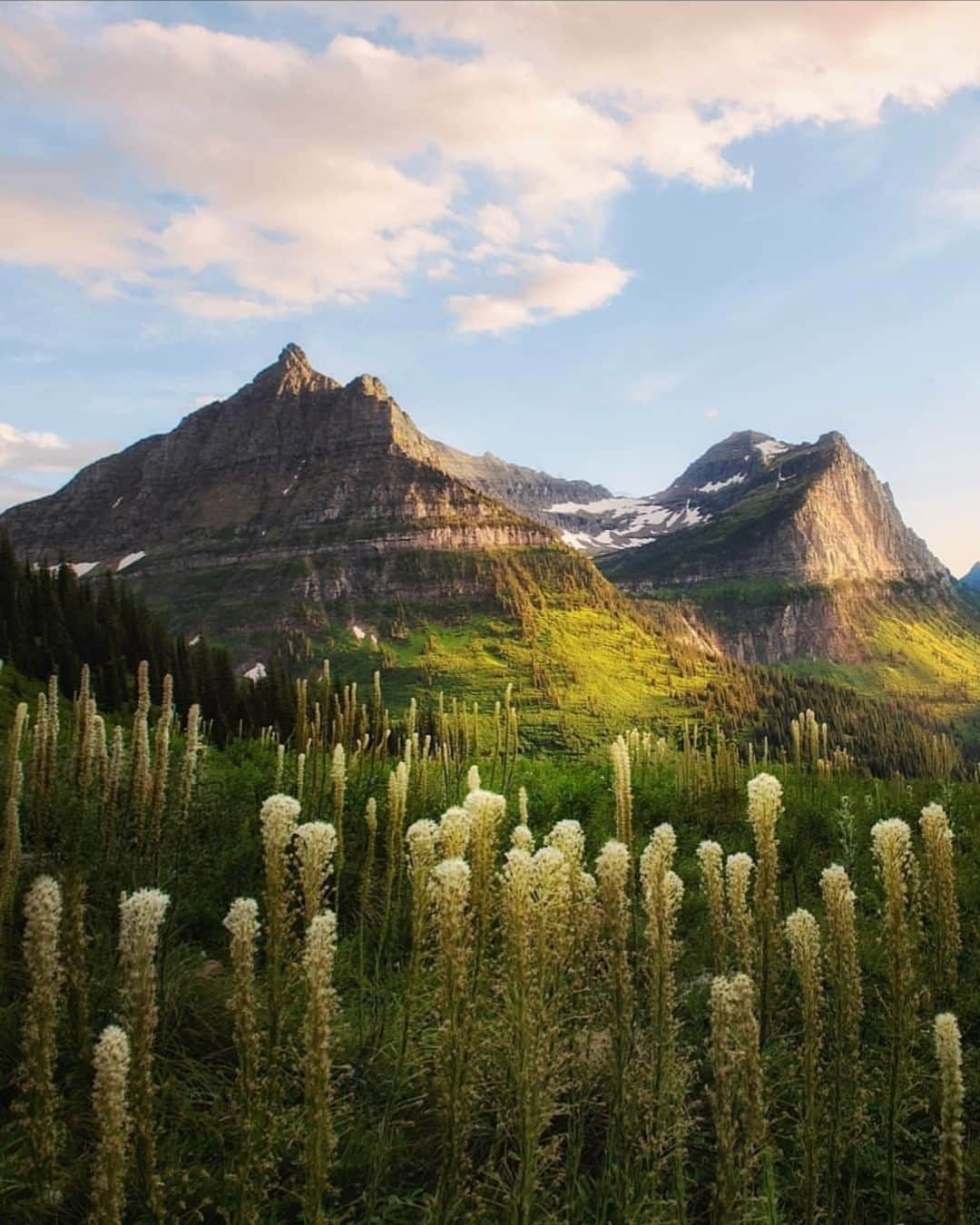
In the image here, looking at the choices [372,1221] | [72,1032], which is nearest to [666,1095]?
[372,1221]

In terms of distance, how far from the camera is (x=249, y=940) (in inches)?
150

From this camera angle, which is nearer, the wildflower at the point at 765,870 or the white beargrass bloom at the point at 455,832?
the white beargrass bloom at the point at 455,832

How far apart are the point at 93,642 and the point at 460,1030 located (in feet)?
224

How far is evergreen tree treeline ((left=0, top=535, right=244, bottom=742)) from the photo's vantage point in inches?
2274

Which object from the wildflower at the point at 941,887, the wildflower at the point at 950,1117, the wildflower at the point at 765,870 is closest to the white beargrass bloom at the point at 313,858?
the wildflower at the point at 765,870

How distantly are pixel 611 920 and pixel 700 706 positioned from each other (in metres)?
178

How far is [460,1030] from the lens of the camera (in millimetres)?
3979

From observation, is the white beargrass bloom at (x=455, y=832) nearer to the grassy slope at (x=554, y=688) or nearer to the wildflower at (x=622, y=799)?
the wildflower at (x=622, y=799)

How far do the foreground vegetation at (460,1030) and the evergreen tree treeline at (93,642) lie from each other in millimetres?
49451

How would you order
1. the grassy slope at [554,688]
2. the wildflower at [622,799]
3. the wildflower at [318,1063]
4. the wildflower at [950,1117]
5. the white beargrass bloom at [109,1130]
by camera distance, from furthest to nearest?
1. the grassy slope at [554,688]
2. the wildflower at [622,799]
3. the wildflower at [950,1117]
4. the wildflower at [318,1063]
5. the white beargrass bloom at [109,1130]

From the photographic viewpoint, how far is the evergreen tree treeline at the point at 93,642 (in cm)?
5775

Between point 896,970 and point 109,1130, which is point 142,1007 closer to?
point 109,1130

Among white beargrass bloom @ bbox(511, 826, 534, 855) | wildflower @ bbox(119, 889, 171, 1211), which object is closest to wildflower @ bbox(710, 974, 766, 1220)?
white beargrass bloom @ bbox(511, 826, 534, 855)

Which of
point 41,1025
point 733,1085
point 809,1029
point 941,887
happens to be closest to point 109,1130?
point 41,1025
